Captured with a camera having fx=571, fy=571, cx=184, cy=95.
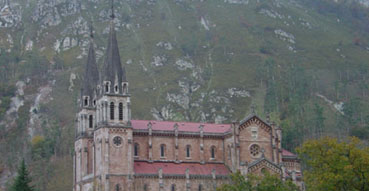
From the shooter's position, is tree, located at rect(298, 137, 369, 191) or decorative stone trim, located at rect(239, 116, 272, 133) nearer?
tree, located at rect(298, 137, 369, 191)

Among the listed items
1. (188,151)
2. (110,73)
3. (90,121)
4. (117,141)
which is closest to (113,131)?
(117,141)

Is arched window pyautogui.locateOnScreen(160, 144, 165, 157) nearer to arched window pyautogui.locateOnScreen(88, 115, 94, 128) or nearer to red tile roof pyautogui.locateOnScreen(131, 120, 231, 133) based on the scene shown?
red tile roof pyautogui.locateOnScreen(131, 120, 231, 133)

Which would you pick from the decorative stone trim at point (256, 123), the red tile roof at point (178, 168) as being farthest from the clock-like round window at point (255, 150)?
the red tile roof at point (178, 168)

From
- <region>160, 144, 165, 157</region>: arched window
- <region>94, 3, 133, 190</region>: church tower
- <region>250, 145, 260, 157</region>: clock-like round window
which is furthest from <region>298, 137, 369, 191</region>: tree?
<region>160, 144, 165, 157</region>: arched window

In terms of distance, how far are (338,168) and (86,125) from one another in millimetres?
45942

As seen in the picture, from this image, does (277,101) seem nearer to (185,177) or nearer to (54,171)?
(54,171)

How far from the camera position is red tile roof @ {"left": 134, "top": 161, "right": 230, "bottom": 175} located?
84.4 m

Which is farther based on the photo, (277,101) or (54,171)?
(277,101)

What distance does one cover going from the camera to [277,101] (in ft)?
568

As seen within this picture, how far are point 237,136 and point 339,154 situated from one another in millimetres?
31157

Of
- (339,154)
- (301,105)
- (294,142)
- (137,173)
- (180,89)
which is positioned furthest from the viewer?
(180,89)

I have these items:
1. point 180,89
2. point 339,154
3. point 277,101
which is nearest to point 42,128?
point 180,89

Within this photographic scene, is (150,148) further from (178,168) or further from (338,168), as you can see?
(338,168)

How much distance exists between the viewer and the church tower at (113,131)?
3194 inches
